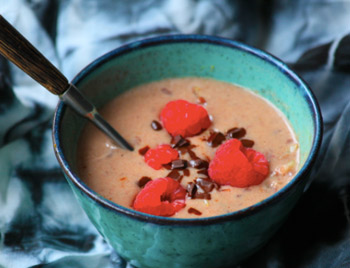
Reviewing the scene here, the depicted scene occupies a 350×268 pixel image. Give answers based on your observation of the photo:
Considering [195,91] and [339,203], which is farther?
[195,91]

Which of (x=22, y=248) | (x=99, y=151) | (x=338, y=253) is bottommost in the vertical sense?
(x=338, y=253)

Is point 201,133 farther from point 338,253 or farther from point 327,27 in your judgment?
point 327,27

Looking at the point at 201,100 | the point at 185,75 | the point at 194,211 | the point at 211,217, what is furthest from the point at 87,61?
the point at 211,217

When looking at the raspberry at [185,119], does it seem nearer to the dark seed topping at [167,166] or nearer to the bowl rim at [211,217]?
the dark seed topping at [167,166]

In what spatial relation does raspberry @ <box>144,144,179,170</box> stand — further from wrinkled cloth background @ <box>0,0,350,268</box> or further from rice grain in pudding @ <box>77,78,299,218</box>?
wrinkled cloth background @ <box>0,0,350,268</box>

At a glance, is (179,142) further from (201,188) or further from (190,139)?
(201,188)

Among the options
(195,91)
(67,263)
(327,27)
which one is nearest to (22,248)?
(67,263)

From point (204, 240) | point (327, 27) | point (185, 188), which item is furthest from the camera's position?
point (327, 27)
